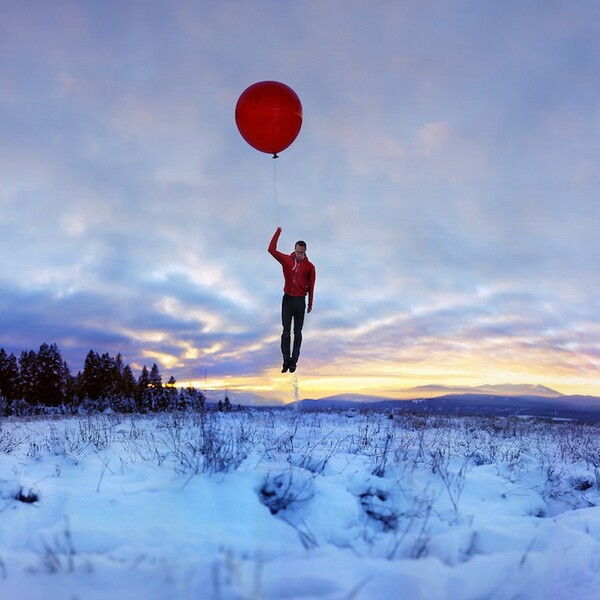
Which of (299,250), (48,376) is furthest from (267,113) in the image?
(48,376)

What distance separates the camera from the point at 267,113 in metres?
8.12

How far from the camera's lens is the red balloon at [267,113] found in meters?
8.13

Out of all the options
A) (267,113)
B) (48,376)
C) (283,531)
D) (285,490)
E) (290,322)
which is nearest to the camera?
(283,531)

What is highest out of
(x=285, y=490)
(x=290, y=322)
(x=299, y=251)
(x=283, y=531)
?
(x=299, y=251)

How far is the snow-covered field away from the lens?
2459 millimetres

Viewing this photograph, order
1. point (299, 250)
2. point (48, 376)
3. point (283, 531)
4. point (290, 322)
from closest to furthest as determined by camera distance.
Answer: point (283, 531), point (299, 250), point (290, 322), point (48, 376)

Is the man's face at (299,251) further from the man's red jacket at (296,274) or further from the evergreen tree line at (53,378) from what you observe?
the evergreen tree line at (53,378)

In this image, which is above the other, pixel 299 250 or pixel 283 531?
pixel 299 250

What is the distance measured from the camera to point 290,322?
9633mm

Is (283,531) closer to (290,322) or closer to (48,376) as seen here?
(290,322)

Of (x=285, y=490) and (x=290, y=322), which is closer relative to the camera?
(x=285, y=490)

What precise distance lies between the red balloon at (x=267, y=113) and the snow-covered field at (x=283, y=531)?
548 centimetres

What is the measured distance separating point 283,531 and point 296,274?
20.6 feet

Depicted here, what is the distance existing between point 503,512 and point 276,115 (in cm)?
680
